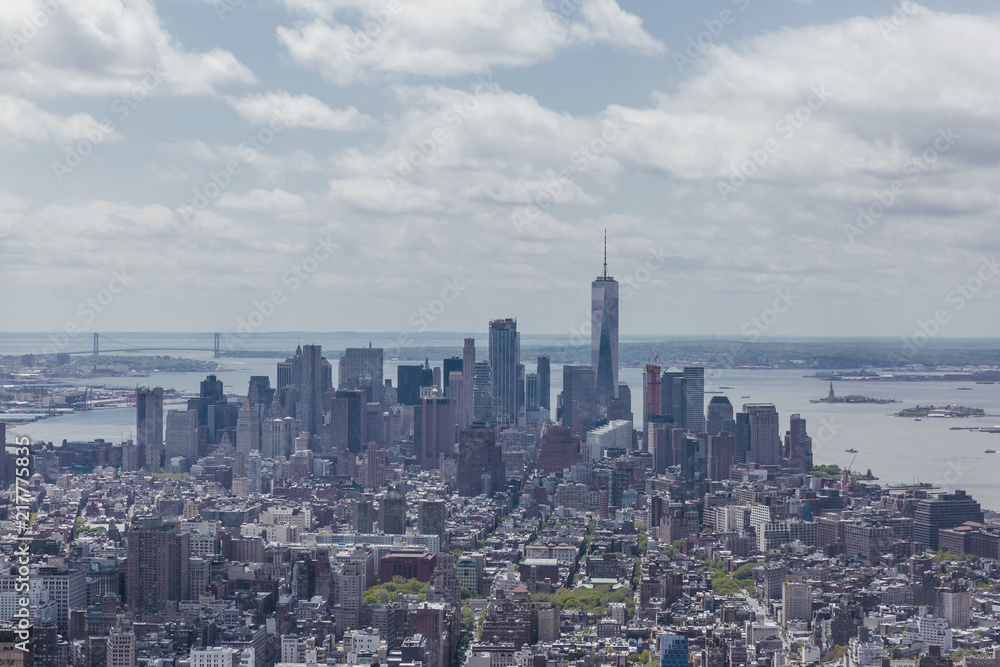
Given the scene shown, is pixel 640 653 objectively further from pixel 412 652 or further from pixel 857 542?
pixel 857 542

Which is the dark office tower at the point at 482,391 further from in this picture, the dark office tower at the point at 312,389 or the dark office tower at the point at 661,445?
the dark office tower at the point at 661,445

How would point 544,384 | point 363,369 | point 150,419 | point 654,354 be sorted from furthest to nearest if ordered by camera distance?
point 654,354 < point 544,384 < point 363,369 < point 150,419

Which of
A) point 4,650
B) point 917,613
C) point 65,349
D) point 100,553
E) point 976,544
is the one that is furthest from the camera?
point 65,349

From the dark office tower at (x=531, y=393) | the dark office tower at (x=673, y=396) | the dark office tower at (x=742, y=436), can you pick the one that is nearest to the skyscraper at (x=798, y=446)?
the dark office tower at (x=742, y=436)

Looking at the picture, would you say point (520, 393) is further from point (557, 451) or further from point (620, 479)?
point (620, 479)

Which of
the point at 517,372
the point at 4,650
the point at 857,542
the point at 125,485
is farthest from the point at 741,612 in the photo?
the point at 517,372

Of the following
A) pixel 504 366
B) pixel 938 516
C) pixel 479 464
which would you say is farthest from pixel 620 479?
pixel 504 366
